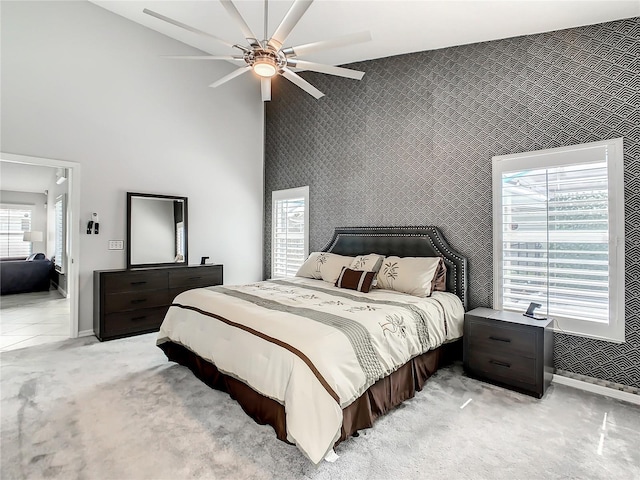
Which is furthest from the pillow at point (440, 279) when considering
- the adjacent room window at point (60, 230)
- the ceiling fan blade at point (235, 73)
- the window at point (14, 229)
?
the window at point (14, 229)

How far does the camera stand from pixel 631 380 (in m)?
2.56

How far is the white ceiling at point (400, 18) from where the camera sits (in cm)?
264

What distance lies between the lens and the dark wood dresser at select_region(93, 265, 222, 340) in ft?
12.7

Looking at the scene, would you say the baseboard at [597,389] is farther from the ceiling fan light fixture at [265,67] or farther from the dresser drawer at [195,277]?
the dresser drawer at [195,277]

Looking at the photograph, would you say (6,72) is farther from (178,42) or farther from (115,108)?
(178,42)

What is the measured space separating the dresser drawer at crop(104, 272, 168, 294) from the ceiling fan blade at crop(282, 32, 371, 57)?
326cm

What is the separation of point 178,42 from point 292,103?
6.13 feet

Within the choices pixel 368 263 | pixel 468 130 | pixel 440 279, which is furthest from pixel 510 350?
pixel 468 130

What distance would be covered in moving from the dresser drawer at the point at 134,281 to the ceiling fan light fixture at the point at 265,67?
3.01 m

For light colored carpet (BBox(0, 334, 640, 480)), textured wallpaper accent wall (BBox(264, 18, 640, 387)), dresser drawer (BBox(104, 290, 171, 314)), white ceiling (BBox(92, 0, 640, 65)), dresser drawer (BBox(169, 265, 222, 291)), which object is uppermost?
white ceiling (BBox(92, 0, 640, 65))

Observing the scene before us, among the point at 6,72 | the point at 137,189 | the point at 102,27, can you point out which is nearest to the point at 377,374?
the point at 137,189

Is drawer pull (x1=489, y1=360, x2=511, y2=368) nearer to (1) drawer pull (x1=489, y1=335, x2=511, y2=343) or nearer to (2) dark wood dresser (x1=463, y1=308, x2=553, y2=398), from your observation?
(2) dark wood dresser (x1=463, y1=308, x2=553, y2=398)

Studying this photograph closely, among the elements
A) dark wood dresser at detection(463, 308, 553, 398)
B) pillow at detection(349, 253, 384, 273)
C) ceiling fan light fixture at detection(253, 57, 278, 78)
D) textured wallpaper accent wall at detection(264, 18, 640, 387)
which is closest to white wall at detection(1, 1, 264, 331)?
textured wallpaper accent wall at detection(264, 18, 640, 387)

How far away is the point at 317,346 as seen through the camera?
1.84 m
